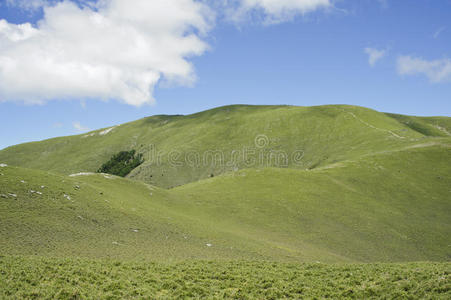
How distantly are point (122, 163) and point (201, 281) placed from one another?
16502cm

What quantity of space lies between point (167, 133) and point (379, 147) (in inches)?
5277

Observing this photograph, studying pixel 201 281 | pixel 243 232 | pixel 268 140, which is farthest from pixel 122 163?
pixel 201 281

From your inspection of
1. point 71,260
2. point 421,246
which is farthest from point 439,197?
point 71,260

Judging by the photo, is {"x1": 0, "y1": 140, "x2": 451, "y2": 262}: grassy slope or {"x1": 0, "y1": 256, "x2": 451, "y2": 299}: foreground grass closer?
{"x1": 0, "y1": 256, "x2": 451, "y2": 299}: foreground grass

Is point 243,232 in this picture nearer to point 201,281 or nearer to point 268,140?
point 201,281

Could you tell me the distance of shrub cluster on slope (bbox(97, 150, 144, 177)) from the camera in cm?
15875

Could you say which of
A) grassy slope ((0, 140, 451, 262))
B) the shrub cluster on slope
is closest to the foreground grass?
grassy slope ((0, 140, 451, 262))

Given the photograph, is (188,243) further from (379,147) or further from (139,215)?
(379,147)

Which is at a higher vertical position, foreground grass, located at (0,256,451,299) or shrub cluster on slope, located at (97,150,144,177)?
shrub cluster on slope, located at (97,150,144,177)

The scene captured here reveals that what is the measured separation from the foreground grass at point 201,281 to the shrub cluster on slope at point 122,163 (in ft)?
453

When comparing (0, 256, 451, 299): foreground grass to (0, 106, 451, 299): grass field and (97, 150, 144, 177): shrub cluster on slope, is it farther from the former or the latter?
(97, 150, 144, 177): shrub cluster on slope

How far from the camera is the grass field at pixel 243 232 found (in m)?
17.4

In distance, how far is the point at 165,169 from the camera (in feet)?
453

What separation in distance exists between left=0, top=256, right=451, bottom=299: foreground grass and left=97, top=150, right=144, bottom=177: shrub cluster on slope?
453 feet
